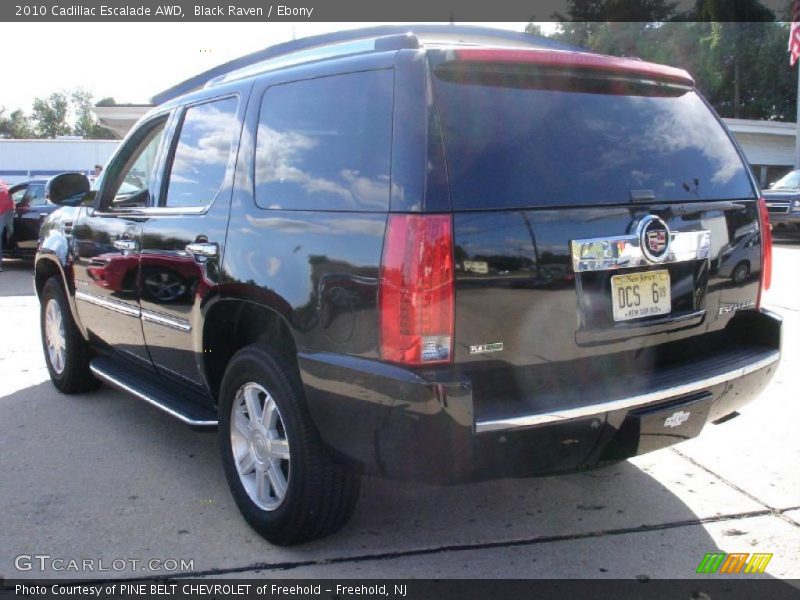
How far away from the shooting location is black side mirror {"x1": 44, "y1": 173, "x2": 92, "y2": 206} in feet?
16.7

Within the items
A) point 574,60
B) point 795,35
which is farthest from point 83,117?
point 574,60

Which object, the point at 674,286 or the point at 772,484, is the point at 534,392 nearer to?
the point at 674,286

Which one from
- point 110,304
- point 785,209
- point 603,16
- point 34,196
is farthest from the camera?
point 603,16

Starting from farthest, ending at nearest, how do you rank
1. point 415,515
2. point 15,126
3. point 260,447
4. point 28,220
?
1. point 15,126
2. point 28,220
3. point 415,515
4. point 260,447

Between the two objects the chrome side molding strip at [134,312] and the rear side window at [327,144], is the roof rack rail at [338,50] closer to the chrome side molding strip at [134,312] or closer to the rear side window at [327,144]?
the rear side window at [327,144]

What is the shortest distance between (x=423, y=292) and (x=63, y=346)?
379cm

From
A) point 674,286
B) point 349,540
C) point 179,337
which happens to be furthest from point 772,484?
point 179,337

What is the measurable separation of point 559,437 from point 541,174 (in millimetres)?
933

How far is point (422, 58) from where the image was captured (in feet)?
9.26

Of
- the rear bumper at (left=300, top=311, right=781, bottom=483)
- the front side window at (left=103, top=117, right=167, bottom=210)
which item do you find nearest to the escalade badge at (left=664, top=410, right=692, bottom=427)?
the rear bumper at (left=300, top=311, right=781, bottom=483)

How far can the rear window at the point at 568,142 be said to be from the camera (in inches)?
110

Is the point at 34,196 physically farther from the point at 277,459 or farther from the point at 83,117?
the point at 83,117

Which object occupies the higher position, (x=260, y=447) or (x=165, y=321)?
(x=165, y=321)

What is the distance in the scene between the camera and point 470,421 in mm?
2646
